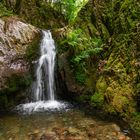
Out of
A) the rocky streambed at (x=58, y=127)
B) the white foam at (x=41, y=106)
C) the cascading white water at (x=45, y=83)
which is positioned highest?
the cascading white water at (x=45, y=83)

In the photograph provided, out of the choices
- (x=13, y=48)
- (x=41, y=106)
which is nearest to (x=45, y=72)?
(x=13, y=48)

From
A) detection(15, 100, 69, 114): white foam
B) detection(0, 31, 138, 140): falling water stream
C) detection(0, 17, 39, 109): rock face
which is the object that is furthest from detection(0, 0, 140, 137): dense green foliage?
detection(15, 100, 69, 114): white foam

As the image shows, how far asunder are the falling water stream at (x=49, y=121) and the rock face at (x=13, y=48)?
34.3 inches

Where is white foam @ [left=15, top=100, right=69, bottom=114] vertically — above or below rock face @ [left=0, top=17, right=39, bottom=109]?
below

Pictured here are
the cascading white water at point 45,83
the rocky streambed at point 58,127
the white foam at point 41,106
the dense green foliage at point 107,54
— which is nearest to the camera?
the rocky streambed at point 58,127

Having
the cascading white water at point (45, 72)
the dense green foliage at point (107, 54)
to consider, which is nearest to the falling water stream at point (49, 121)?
the cascading white water at point (45, 72)

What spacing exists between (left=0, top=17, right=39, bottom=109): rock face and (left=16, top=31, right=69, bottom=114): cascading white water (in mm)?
690

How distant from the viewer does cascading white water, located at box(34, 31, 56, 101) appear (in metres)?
11.3

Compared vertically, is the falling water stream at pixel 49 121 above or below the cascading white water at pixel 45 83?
below

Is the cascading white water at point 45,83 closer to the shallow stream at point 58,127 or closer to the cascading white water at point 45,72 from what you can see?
the cascading white water at point 45,72

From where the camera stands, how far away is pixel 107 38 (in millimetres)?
11414

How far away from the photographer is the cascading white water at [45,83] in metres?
10.5

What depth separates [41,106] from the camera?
403 inches

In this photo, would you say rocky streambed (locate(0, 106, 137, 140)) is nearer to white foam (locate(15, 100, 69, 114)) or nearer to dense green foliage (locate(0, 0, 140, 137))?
white foam (locate(15, 100, 69, 114))
